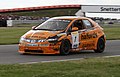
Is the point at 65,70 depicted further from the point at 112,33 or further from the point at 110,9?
the point at 110,9

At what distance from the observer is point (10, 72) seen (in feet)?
32.0

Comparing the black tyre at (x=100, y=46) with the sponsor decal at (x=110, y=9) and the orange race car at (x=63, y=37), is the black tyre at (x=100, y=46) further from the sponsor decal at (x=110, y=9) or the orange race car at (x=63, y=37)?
the sponsor decal at (x=110, y=9)

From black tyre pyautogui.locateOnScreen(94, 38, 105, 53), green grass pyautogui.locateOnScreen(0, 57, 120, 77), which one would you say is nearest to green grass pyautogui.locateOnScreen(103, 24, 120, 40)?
black tyre pyautogui.locateOnScreen(94, 38, 105, 53)

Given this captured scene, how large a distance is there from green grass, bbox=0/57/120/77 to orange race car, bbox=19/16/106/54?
349 centimetres

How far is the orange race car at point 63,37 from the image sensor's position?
14984mm

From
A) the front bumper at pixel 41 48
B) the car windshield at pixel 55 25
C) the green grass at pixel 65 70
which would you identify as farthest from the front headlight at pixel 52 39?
the green grass at pixel 65 70

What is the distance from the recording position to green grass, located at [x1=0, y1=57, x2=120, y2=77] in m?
9.45

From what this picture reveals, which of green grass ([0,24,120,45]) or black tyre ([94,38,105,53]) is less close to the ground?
black tyre ([94,38,105,53])

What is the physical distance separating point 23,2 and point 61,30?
6636 centimetres

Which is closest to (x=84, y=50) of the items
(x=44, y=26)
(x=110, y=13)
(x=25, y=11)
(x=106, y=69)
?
(x=44, y=26)

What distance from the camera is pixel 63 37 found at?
15250 mm

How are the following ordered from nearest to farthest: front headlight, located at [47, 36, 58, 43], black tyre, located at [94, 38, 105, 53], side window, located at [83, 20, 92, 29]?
front headlight, located at [47, 36, 58, 43] → side window, located at [83, 20, 92, 29] → black tyre, located at [94, 38, 105, 53]

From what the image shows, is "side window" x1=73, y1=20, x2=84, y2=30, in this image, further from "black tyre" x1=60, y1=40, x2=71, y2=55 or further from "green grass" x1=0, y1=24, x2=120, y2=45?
"green grass" x1=0, y1=24, x2=120, y2=45

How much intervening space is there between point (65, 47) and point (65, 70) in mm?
5229
